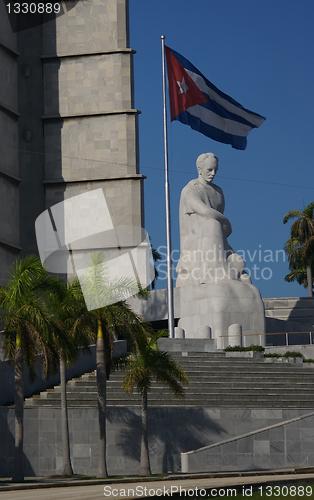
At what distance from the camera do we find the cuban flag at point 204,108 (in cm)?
3334

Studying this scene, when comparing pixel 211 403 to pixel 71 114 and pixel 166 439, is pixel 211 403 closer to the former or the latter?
pixel 166 439

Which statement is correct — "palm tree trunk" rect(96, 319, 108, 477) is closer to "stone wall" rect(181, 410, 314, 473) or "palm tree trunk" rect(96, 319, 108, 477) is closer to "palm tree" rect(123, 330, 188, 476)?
"palm tree" rect(123, 330, 188, 476)

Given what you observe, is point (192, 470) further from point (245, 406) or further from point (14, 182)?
point (14, 182)

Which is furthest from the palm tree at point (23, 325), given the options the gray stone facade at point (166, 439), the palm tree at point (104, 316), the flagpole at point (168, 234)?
the flagpole at point (168, 234)

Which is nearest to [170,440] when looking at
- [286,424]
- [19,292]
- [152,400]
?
[152,400]

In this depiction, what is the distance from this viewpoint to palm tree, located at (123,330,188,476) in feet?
69.7

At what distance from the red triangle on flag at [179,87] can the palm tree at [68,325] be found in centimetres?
1356

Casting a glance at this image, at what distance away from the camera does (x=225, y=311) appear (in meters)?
32.4

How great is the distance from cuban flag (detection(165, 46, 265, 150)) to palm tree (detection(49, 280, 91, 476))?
1351 cm

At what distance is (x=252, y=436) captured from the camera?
894 inches

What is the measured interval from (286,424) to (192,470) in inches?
125

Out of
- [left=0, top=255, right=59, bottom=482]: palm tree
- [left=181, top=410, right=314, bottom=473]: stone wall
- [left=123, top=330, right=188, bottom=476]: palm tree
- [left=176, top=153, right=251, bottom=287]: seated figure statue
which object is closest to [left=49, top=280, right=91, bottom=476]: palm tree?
[left=0, top=255, right=59, bottom=482]: palm tree

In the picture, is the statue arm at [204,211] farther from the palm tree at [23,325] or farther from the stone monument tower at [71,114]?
the palm tree at [23,325]

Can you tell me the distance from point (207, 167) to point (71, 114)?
23.2ft
